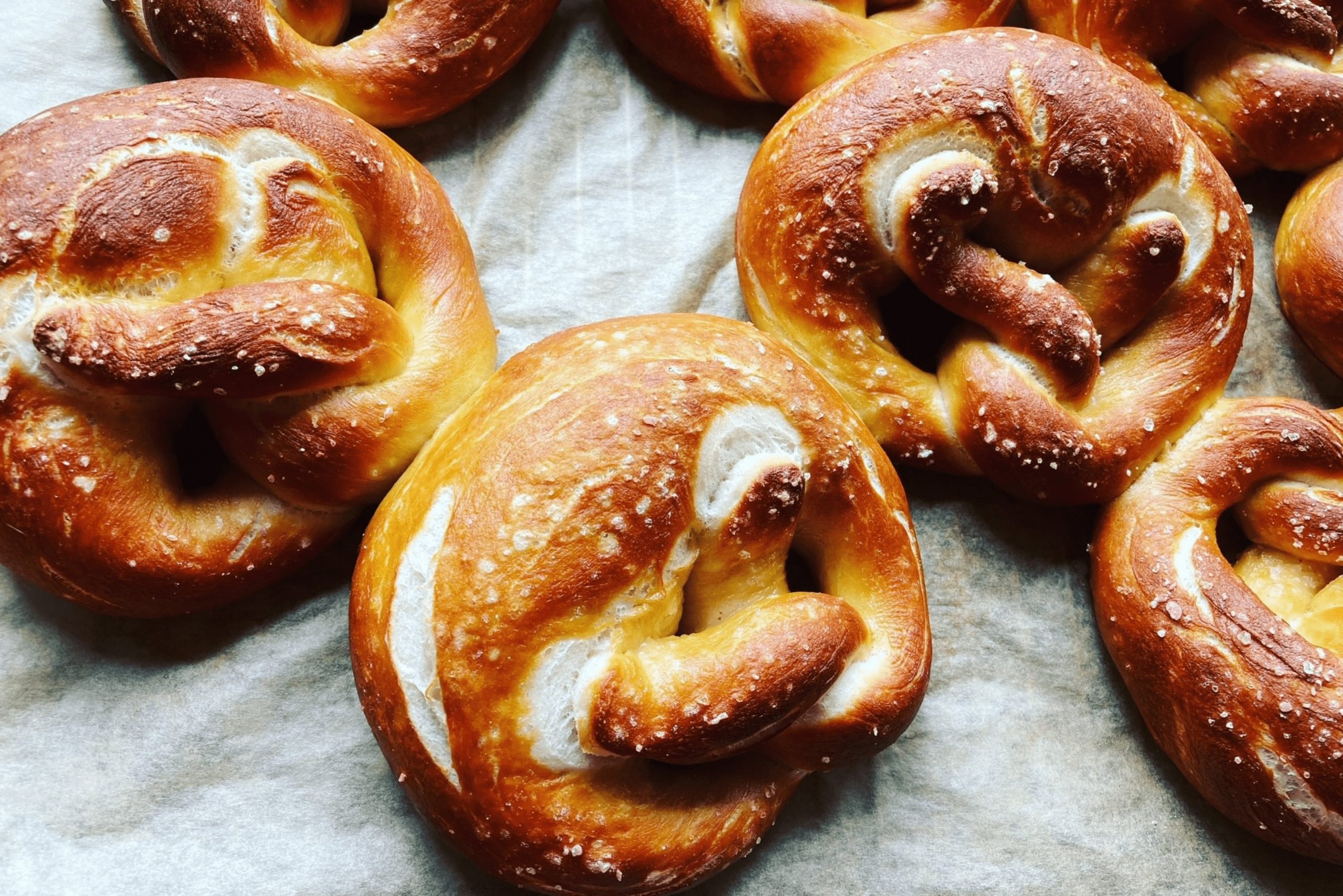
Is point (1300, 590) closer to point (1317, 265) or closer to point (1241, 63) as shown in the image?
point (1317, 265)

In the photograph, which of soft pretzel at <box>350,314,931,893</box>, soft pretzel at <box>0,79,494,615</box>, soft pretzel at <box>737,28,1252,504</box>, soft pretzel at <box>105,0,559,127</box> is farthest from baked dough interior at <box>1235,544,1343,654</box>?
soft pretzel at <box>105,0,559,127</box>

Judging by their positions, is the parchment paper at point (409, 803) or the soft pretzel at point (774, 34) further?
the soft pretzel at point (774, 34)

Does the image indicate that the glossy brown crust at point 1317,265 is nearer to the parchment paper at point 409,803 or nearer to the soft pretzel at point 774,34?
the parchment paper at point 409,803

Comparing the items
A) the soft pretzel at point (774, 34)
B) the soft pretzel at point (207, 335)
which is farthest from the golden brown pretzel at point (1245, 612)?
the soft pretzel at point (207, 335)

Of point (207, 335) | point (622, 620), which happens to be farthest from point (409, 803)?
point (207, 335)

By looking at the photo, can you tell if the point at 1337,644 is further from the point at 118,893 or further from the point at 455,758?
the point at 118,893

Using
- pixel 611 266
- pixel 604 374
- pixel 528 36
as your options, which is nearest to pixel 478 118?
pixel 528 36
